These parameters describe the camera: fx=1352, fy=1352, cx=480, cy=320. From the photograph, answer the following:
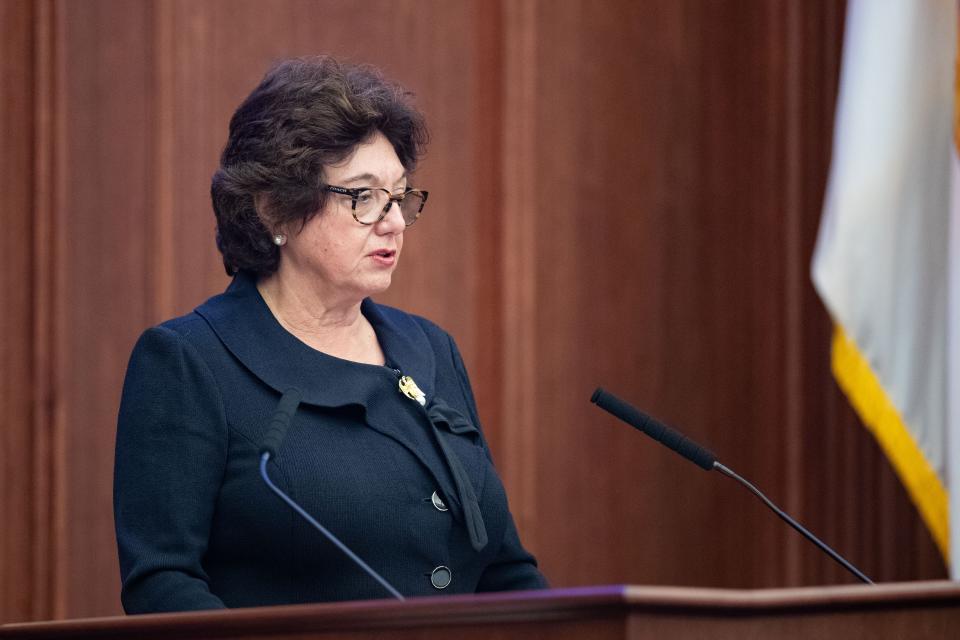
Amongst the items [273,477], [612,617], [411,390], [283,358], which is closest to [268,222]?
[283,358]

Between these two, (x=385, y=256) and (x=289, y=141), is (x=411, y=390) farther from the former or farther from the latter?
(x=289, y=141)

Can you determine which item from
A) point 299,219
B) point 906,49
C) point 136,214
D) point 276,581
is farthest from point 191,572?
point 906,49

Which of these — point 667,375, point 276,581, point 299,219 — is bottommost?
point 276,581

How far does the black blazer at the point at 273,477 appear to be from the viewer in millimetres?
1854

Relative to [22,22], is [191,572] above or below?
below

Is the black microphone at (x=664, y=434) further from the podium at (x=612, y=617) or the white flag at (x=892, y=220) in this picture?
the white flag at (x=892, y=220)

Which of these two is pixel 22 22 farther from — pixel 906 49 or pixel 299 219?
pixel 906 49

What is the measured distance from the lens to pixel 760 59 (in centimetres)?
388

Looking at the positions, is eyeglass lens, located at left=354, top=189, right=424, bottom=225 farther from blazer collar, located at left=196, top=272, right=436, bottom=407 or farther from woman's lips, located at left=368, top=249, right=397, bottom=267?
blazer collar, located at left=196, top=272, right=436, bottom=407

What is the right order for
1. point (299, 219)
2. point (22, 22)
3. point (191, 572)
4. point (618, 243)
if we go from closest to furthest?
point (191, 572), point (299, 219), point (22, 22), point (618, 243)

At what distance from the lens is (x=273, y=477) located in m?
1.93

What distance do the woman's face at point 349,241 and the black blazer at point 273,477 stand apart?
0.11 meters

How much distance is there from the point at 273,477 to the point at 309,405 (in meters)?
0.15

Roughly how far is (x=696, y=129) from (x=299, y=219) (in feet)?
6.55
